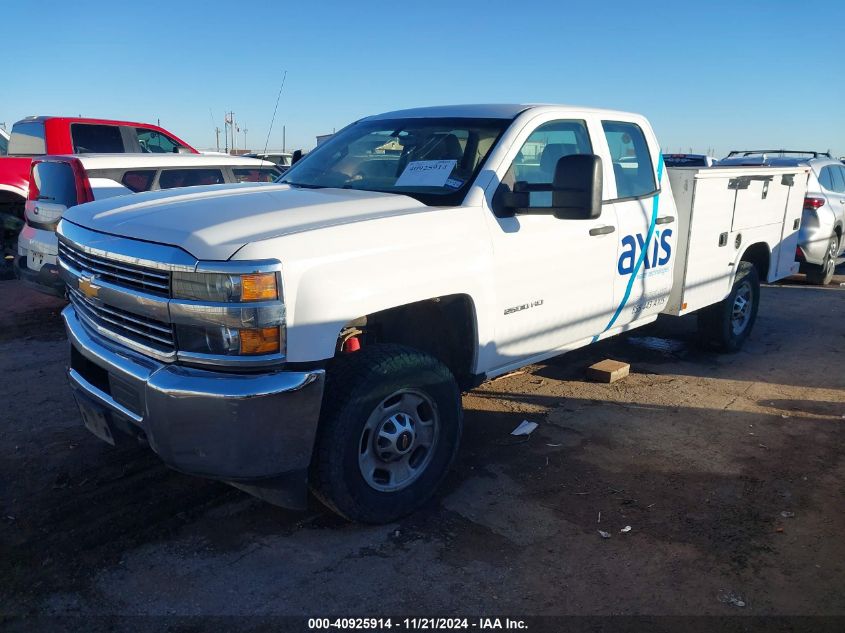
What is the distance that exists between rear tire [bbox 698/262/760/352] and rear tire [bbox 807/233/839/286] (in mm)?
4109

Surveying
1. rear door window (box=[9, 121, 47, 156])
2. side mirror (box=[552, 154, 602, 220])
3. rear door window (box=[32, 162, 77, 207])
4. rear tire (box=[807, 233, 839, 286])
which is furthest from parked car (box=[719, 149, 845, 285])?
rear door window (box=[9, 121, 47, 156])

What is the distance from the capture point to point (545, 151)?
165 inches

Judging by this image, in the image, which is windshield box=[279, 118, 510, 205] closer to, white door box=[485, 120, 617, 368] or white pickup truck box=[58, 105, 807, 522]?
white pickup truck box=[58, 105, 807, 522]

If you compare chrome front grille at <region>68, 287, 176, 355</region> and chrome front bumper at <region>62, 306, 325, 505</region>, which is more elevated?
chrome front grille at <region>68, 287, 176, 355</region>

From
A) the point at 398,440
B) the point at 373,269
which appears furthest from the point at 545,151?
the point at 398,440

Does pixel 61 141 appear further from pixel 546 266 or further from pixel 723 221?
pixel 723 221

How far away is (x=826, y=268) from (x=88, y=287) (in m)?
9.94

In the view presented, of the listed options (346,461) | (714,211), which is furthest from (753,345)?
(346,461)

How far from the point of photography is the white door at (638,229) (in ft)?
15.1

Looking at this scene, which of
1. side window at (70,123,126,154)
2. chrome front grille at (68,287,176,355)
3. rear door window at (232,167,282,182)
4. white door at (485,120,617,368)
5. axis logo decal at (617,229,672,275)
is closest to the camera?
chrome front grille at (68,287,176,355)

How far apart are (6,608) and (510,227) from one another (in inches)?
112


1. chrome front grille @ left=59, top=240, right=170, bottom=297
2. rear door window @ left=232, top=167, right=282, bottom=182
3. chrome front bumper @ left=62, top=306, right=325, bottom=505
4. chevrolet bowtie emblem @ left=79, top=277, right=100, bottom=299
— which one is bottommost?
chrome front bumper @ left=62, top=306, right=325, bottom=505

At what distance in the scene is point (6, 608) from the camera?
2791 mm

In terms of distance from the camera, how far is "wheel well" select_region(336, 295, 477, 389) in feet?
11.8
